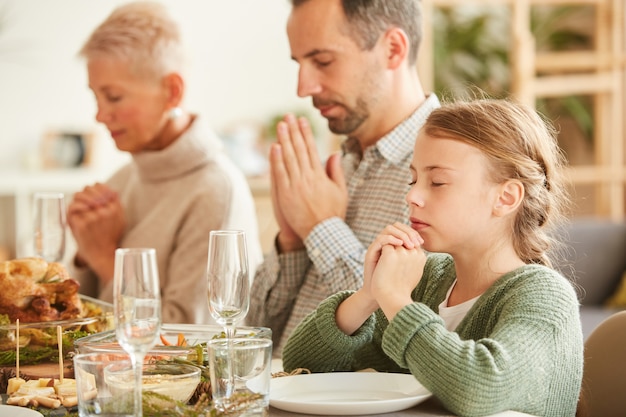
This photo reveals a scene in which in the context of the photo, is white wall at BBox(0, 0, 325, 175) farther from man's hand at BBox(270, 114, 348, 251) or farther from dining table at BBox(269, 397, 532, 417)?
dining table at BBox(269, 397, 532, 417)

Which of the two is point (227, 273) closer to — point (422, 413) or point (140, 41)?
point (422, 413)

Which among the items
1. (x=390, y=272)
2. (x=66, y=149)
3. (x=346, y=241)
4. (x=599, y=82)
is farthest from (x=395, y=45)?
(x=66, y=149)

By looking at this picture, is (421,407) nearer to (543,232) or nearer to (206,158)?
(543,232)

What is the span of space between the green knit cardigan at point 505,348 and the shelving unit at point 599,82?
11.8 ft

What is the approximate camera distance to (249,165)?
5.66 meters

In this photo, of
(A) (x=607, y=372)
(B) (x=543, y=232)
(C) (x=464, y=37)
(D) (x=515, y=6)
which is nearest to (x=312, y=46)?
(B) (x=543, y=232)

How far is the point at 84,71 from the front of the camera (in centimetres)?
566

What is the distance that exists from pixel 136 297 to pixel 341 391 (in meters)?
0.42

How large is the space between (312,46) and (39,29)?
3680 millimetres

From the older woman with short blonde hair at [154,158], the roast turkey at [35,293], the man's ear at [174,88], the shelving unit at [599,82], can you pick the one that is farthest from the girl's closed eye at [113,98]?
the shelving unit at [599,82]

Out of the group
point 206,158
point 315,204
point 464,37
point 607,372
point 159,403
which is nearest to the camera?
point 159,403

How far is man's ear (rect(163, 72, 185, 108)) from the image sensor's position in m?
2.71

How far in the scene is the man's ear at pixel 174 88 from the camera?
8.91 feet

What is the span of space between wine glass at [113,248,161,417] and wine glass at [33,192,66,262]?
1.16 m
